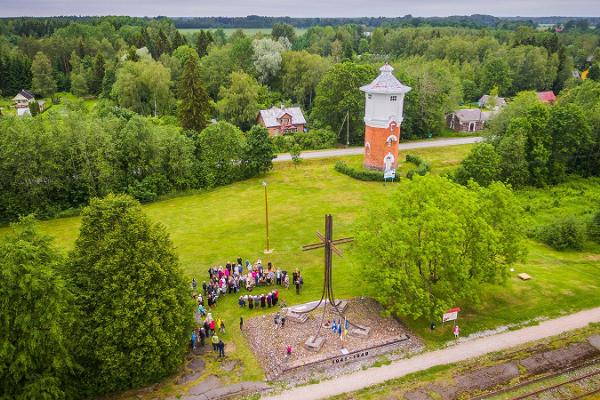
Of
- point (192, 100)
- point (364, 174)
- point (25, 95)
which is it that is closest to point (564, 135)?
point (364, 174)

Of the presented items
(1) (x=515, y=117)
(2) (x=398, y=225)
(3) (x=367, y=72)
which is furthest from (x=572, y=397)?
(3) (x=367, y=72)

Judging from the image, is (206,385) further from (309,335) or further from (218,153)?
(218,153)

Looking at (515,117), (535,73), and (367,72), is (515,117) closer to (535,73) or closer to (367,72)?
(367,72)

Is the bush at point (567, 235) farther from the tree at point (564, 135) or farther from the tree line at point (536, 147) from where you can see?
the tree at point (564, 135)

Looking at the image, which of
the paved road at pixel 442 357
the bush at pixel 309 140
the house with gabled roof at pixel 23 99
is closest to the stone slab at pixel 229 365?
the paved road at pixel 442 357

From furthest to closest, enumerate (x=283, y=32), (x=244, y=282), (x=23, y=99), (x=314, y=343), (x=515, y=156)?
(x=283, y=32)
(x=23, y=99)
(x=515, y=156)
(x=244, y=282)
(x=314, y=343)

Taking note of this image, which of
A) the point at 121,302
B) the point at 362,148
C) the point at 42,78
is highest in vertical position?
the point at 42,78

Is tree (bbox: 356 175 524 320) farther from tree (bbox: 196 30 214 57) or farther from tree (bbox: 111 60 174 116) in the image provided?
tree (bbox: 196 30 214 57)
